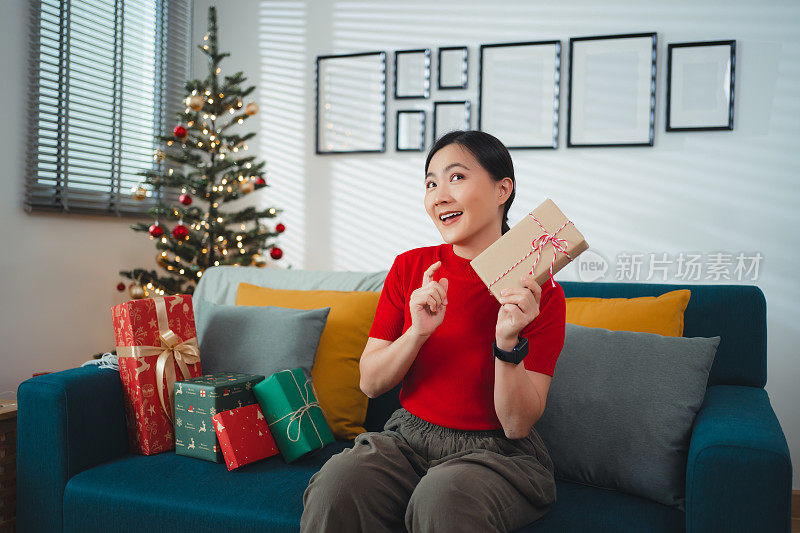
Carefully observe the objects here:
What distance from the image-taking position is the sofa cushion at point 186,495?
129 cm

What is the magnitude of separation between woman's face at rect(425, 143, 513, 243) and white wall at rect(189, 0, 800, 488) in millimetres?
1658

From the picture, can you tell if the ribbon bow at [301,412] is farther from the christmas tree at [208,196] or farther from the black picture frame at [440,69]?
the black picture frame at [440,69]

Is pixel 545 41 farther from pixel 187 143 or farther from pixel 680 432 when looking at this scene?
pixel 680 432

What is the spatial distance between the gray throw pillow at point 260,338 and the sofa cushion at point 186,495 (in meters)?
0.28

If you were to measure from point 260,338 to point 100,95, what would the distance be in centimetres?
193

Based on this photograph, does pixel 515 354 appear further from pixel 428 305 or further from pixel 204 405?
pixel 204 405

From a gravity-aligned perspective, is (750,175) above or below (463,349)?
above

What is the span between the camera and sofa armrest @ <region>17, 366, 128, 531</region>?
1457mm

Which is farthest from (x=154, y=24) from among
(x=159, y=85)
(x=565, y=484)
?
(x=565, y=484)

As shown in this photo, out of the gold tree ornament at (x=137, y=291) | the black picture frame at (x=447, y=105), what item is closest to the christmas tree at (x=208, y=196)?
the gold tree ornament at (x=137, y=291)

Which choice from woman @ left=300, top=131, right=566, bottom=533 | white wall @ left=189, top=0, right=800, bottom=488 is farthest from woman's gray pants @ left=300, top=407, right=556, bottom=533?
white wall @ left=189, top=0, right=800, bottom=488

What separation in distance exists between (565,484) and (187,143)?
2354 millimetres

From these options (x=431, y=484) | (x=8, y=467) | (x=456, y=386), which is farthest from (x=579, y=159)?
(x=8, y=467)

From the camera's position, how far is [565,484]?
4.57 ft
